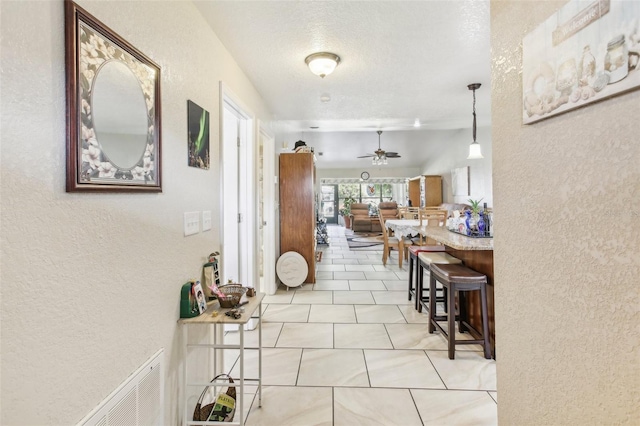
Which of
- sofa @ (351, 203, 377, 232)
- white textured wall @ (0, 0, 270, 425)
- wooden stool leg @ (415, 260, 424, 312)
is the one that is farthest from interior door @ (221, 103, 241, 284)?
sofa @ (351, 203, 377, 232)

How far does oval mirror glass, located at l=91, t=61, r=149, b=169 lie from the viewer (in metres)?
0.93

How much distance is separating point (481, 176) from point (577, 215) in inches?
237

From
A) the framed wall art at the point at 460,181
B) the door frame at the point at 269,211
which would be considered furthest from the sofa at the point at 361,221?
the door frame at the point at 269,211

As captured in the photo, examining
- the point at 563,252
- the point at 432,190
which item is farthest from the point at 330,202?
the point at 563,252

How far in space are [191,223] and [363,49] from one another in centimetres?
170

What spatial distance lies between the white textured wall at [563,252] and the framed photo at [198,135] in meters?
1.41

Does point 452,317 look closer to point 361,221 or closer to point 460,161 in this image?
point 460,161

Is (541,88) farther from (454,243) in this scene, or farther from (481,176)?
(481,176)

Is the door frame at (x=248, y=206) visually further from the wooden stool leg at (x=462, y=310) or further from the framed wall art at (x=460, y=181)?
the framed wall art at (x=460, y=181)

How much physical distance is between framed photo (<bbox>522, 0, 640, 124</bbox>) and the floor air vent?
162 cm

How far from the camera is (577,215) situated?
0.77 metres

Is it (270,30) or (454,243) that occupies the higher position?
(270,30)

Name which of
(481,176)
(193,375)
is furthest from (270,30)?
(481,176)

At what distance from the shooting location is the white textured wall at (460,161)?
5871mm
